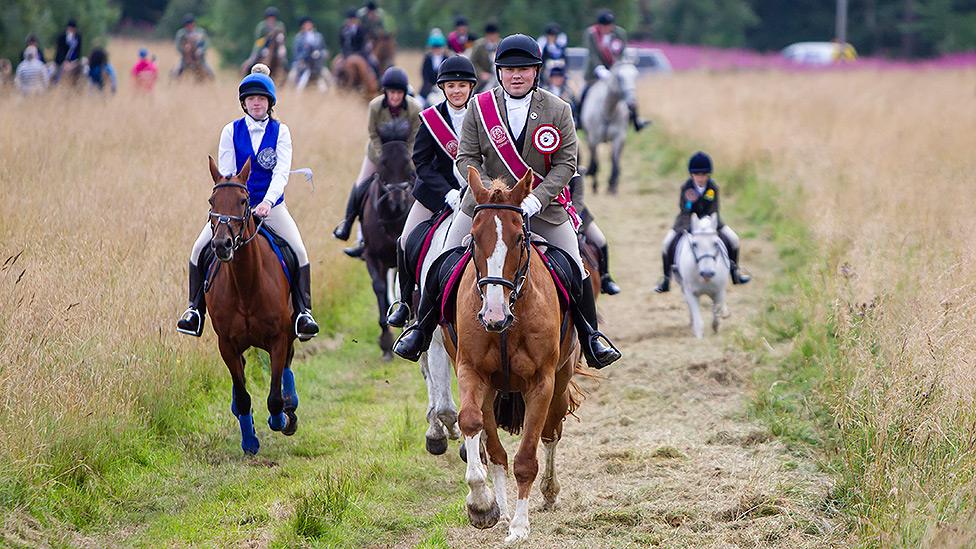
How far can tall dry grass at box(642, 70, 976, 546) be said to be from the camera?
6246mm

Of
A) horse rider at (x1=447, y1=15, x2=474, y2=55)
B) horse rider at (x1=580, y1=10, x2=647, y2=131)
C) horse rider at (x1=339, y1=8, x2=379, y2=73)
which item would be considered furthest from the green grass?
horse rider at (x1=339, y1=8, x2=379, y2=73)

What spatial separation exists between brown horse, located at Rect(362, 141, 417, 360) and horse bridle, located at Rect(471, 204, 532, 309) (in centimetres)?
488

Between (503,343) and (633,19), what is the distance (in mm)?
35581

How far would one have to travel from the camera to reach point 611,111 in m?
21.1

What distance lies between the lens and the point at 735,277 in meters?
12.5

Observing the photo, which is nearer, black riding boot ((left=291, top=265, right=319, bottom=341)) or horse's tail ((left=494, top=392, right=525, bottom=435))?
horse's tail ((left=494, top=392, right=525, bottom=435))

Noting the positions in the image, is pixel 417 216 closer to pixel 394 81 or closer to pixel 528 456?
pixel 394 81

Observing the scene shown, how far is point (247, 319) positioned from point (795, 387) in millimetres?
4432

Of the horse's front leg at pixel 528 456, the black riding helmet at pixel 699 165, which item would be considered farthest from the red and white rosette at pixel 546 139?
the black riding helmet at pixel 699 165

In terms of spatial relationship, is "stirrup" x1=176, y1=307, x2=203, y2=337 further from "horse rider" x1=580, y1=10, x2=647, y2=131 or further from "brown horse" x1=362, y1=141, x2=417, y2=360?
"horse rider" x1=580, y1=10, x2=647, y2=131

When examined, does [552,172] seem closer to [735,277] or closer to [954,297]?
[954,297]

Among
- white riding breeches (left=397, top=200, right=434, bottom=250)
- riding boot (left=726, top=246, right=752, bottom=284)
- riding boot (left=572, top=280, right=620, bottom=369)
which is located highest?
white riding breeches (left=397, top=200, right=434, bottom=250)

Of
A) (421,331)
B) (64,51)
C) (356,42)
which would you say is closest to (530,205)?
(421,331)

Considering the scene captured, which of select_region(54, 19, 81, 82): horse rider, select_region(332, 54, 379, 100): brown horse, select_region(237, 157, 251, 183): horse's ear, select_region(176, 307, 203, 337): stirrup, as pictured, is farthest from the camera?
select_region(54, 19, 81, 82): horse rider
